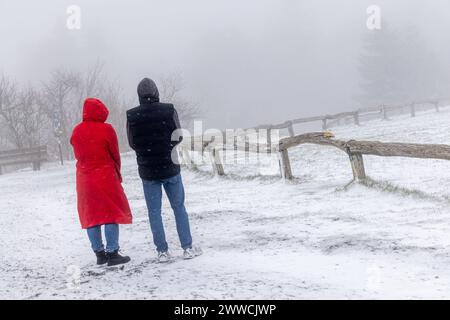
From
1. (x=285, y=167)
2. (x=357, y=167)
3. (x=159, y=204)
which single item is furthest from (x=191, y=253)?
(x=285, y=167)

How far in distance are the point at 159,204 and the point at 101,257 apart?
88 cm

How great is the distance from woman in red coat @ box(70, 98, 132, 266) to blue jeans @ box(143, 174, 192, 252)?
0.31 meters

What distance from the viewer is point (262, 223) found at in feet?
22.7

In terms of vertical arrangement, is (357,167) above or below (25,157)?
above

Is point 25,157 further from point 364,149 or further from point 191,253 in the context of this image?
point 191,253

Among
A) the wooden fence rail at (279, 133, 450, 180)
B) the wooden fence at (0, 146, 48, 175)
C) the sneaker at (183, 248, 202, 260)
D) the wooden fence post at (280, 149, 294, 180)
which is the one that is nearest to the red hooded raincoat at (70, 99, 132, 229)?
the sneaker at (183, 248, 202, 260)

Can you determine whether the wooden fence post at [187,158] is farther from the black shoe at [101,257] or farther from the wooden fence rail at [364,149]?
the black shoe at [101,257]

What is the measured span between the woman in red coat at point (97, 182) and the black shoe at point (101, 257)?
0.09 metres

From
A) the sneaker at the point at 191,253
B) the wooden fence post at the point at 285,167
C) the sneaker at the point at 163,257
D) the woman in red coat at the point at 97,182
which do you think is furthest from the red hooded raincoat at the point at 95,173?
the wooden fence post at the point at 285,167

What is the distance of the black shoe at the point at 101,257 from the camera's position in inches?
215

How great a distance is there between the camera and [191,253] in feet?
17.8

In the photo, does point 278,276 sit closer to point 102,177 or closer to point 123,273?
point 123,273
